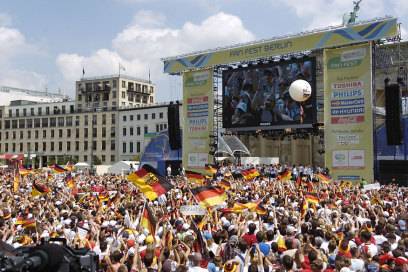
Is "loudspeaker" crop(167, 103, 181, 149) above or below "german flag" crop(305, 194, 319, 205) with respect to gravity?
above

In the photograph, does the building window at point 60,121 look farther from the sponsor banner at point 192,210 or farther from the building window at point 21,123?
the sponsor banner at point 192,210

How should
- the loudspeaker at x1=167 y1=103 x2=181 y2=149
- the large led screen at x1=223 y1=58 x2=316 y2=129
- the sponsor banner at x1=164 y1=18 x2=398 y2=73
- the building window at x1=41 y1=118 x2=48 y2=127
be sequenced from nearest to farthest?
the sponsor banner at x1=164 y1=18 x2=398 y2=73, the large led screen at x1=223 y1=58 x2=316 y2=129, the loudspeaker at x1=167 y1=103 x2=181 y2=149, the building window at x1=41 y1=118 x2=48 y2=127

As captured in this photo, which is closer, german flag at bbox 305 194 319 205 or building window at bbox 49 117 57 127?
german flag at bbox 305 194 319 205

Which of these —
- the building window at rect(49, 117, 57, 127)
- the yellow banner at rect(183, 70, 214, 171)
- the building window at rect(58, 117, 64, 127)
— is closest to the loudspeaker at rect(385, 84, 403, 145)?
the yellow banner at rect(183, 70, 214, 171)

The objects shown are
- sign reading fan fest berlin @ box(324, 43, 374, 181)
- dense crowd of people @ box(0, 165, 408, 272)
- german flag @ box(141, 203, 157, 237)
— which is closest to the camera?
dense crowd of people @ box(0, 165, 408, 272)

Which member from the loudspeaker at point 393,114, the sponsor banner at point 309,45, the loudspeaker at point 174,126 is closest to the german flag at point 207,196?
the loudspeaker at point 393,114

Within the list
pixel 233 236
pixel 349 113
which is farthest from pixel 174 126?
pixel 233 236

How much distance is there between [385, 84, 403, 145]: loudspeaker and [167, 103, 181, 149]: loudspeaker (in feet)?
53.3

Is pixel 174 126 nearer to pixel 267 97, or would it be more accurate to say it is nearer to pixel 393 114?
pixel 267 97

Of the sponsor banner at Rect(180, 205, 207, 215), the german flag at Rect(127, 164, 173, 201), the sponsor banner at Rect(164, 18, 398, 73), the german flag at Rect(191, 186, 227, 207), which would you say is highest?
the sponsor banner at Rect(164, 18, 398, 73)

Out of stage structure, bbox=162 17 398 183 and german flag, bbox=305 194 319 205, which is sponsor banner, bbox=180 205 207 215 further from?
stage structure, bbox=162 17 398 183

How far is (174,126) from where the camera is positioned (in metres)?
38.8

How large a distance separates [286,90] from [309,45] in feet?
10.1

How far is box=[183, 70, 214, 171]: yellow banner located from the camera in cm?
3697
